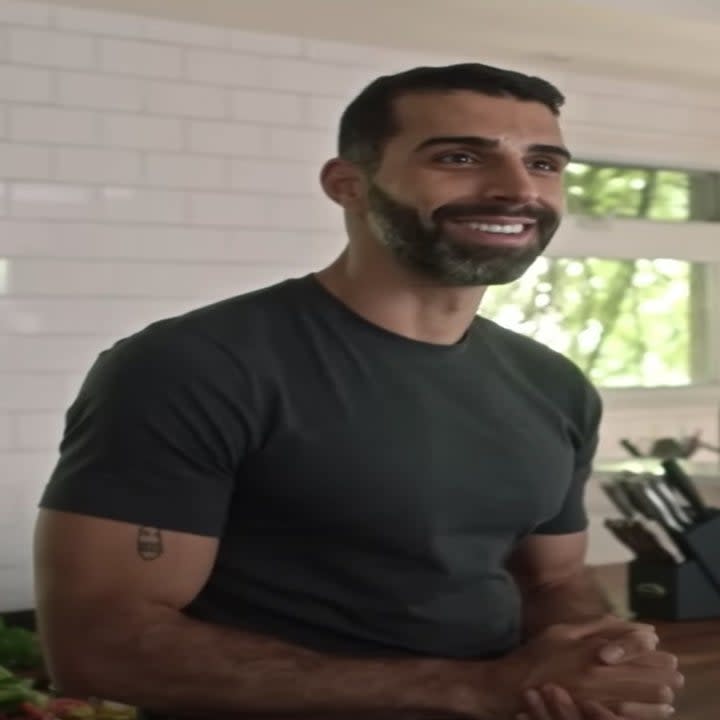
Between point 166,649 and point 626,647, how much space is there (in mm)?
395

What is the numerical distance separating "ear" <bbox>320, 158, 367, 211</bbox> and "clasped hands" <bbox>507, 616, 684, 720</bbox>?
425 mm

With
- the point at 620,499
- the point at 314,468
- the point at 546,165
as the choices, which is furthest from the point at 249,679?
the point at 620,499

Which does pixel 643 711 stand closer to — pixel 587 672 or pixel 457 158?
pixel 587 672

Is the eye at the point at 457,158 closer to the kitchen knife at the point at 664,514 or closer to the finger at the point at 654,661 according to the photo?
the finger at the point at 654,661

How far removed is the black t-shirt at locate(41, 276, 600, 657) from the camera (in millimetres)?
1041

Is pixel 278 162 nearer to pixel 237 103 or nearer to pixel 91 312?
pixel 237 103

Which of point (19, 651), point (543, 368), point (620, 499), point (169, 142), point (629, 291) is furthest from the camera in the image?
point (629, 291)

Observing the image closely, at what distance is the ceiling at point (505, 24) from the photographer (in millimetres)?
2152

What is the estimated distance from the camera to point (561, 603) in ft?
4.43

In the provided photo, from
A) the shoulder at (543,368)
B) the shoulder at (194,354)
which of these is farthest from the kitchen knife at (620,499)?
the shoulder at (194,354)

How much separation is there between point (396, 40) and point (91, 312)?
758 millimetres

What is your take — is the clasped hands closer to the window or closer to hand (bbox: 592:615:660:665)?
hand (bbox: 592:615:660:665)

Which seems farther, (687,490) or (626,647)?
(687,490)

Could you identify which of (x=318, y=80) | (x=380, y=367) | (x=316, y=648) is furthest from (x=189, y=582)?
(x=318, y=80)
